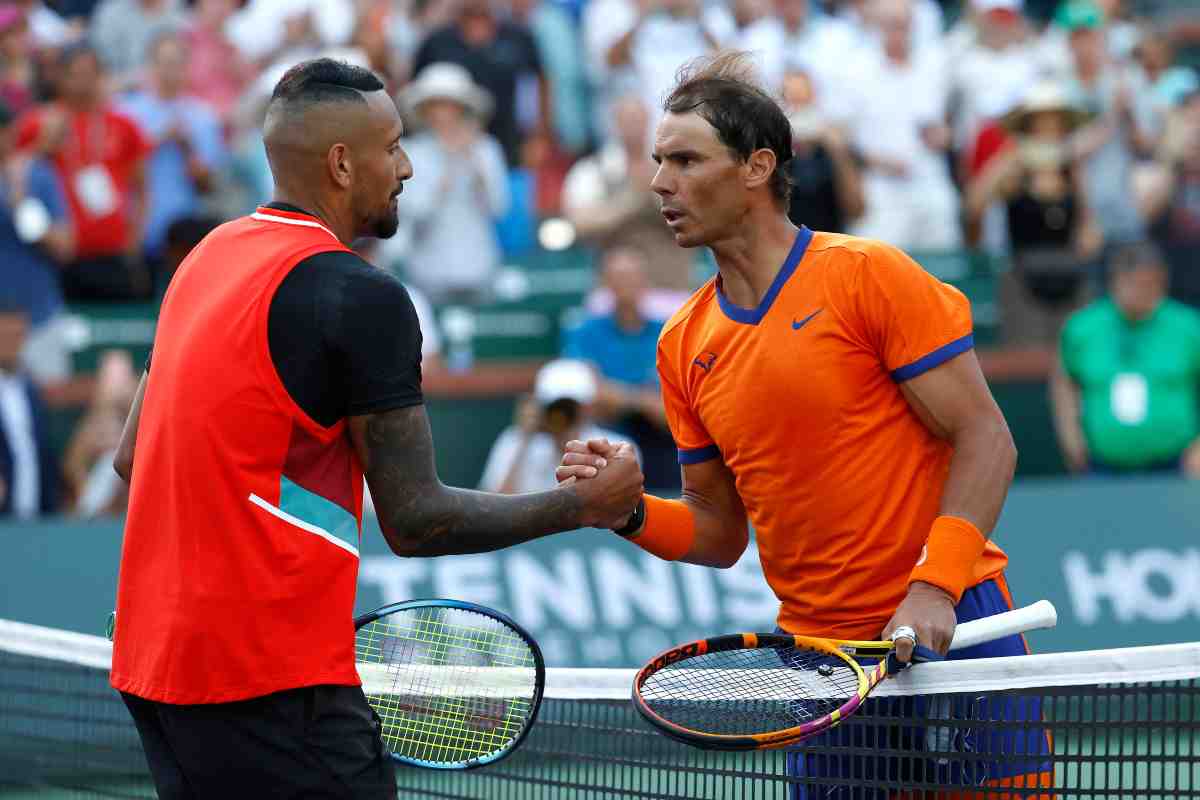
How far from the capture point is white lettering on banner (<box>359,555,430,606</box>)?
8.51 metres

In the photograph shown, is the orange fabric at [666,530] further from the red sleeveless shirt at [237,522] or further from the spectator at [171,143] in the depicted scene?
the spectator at [171,143]

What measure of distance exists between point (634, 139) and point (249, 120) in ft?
8.10

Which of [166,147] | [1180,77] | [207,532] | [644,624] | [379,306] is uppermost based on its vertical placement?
[1180,77]

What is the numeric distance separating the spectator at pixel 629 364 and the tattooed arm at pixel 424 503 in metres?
5.96

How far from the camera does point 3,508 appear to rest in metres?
9.28

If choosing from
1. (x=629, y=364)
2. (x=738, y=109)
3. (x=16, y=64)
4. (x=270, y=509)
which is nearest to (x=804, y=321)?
(x=738, y=109)

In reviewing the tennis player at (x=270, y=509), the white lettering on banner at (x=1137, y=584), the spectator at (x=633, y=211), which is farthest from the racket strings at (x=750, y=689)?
the spectator at (x=633, y=211)

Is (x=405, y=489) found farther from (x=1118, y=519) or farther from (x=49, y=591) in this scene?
Result: (x=1118, y=519)

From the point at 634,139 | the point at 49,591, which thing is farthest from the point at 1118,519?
the point at 49,591

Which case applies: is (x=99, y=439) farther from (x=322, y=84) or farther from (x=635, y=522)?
(x=322, y=84)

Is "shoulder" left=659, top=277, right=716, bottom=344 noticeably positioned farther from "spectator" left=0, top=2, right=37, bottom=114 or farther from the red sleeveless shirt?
"spectator" left=0, top=2, right=37, bottom=114

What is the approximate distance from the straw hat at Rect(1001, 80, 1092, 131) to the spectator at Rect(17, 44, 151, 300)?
5.66 meters

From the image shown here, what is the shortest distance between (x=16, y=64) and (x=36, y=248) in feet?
5.53

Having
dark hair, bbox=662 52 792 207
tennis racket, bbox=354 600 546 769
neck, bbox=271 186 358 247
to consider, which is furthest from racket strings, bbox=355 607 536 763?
dark hair, bbox=662 52 792 207
